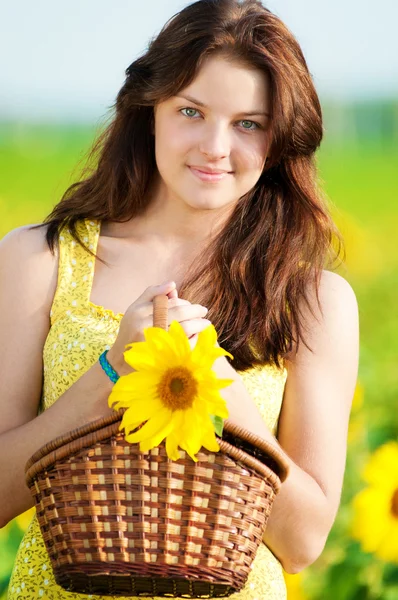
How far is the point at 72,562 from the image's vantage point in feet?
4.74

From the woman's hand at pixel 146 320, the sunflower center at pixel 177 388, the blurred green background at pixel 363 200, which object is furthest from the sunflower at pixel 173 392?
the blurred green background at pixel 363 200

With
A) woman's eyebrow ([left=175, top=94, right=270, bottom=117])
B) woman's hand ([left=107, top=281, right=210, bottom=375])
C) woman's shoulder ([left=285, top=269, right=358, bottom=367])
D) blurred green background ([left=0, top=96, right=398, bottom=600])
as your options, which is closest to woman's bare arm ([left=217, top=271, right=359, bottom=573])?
woman's shoulder ([left=285, top=269, right=358, bottom=367])

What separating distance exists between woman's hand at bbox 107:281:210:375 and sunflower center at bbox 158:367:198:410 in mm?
130

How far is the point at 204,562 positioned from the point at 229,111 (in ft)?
2.54

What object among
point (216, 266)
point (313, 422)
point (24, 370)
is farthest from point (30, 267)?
point (313, 422)

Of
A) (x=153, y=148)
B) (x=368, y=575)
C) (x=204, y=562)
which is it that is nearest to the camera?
(x=204, y=562)

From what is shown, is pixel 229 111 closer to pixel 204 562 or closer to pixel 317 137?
pixel 317 137

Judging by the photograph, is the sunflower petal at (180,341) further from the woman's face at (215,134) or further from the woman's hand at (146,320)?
the woman's face at (215,134)

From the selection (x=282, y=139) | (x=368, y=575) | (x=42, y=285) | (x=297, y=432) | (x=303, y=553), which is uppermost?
(x=282, y=139)

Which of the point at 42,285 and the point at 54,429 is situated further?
the point at 42,285

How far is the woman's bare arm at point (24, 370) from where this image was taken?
1.70 m

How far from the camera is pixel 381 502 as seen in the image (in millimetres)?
2342

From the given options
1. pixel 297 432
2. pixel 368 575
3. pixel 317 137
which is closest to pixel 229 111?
pixel 317 137

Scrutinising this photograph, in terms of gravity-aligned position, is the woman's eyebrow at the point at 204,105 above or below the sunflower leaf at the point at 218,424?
above
